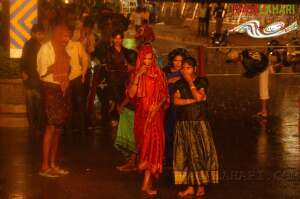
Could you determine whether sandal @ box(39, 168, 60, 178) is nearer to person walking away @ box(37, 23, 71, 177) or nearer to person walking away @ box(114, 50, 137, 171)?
person walking away @ box(37, 23, 71, 177)

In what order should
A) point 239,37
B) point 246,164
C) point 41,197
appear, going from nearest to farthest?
point 41,197
point 246,164
point 239,37

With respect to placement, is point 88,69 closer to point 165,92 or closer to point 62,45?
point 62,45

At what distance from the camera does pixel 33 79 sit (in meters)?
12.4

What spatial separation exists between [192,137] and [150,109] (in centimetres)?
57

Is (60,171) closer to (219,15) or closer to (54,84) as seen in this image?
(54,84)

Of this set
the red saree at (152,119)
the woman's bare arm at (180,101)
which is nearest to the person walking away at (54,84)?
the red saree at (152,119)

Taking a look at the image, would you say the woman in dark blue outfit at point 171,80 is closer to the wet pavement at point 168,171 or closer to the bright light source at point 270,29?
the wet pavement at point 168,171

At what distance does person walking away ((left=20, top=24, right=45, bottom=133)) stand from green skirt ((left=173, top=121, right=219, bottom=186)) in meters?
3.71

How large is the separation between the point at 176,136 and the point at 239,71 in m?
14.3

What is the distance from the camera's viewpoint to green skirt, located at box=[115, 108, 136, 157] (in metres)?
9.77

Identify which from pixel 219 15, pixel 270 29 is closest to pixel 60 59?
pixel 270 29

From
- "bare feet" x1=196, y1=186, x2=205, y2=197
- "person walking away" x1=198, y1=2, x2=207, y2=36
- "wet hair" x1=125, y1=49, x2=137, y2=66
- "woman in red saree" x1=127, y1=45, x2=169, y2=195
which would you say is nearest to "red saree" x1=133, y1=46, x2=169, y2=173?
"woman in red saree" x1=127, y1=45, x2=169, y2=195

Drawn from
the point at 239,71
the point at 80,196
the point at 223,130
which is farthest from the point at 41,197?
the point at 239,71

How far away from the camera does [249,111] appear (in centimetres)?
1580
